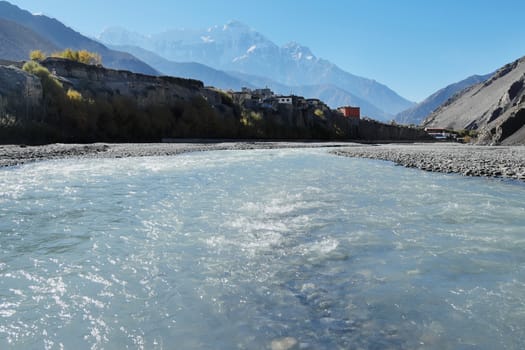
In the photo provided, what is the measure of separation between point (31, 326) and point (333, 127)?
98.6m

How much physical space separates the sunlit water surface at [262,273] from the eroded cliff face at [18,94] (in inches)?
1274

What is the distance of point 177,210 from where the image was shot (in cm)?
1117

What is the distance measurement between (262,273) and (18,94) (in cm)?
4445

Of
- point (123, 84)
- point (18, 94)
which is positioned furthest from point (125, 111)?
point (18, 94)

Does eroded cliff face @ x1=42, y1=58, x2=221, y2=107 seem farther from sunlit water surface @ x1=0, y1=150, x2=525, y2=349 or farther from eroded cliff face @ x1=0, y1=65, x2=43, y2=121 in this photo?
sunlit water surface @ x1=0, y1=150, x2=525, y2=349

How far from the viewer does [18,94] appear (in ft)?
136

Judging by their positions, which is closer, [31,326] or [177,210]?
[31,326]

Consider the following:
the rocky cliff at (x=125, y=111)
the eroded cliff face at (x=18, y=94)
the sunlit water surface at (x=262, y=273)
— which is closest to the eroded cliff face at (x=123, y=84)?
the rocky cliff at (x=125, y=111)

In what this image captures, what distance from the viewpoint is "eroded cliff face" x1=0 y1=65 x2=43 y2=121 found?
39.3m

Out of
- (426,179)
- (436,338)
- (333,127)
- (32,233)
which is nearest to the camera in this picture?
(436,338)

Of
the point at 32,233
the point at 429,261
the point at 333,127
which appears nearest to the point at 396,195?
the point at 429,261

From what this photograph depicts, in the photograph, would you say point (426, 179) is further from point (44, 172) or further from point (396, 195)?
point (44, 172)

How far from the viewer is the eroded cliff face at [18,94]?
3931 centimetres

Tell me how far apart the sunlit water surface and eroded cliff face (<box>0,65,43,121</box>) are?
32.4m
